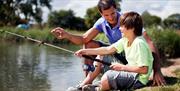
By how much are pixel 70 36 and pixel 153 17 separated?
69.0 meters

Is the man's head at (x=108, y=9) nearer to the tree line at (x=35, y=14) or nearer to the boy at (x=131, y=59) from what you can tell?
the boy at (x=131, y=59)

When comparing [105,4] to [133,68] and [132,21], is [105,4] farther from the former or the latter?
[133,68]

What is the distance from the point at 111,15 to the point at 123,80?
949mm

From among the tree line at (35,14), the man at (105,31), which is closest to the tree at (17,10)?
the tree line at (35,14)

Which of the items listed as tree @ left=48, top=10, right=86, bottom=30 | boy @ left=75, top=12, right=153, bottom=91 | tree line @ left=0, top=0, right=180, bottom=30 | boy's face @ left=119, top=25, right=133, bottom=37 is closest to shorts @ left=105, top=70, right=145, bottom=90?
boy @ left=75, top=12, right=153, bottom=91

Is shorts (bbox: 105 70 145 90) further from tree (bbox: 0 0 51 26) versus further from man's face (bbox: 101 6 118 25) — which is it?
tree (bbox: 0 0 51 26)

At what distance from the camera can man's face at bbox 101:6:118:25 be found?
18.9ft

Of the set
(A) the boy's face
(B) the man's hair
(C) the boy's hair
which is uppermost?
(B) the man's hair

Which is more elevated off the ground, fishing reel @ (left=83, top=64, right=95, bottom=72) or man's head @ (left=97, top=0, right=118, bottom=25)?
man's head @ (left=97, top=0, right=118, bottom=25)

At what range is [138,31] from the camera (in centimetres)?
514

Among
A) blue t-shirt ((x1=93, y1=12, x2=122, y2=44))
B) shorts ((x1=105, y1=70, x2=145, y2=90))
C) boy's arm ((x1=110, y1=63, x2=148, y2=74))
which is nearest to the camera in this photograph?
boy's arm ((x1=110, y1=63, x2=148, y2=74))

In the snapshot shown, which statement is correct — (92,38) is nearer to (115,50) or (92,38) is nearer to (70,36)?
(70,36)

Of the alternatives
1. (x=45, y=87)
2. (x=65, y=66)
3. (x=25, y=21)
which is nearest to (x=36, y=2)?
(x=25, y=21)

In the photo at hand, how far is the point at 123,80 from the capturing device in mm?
5328
